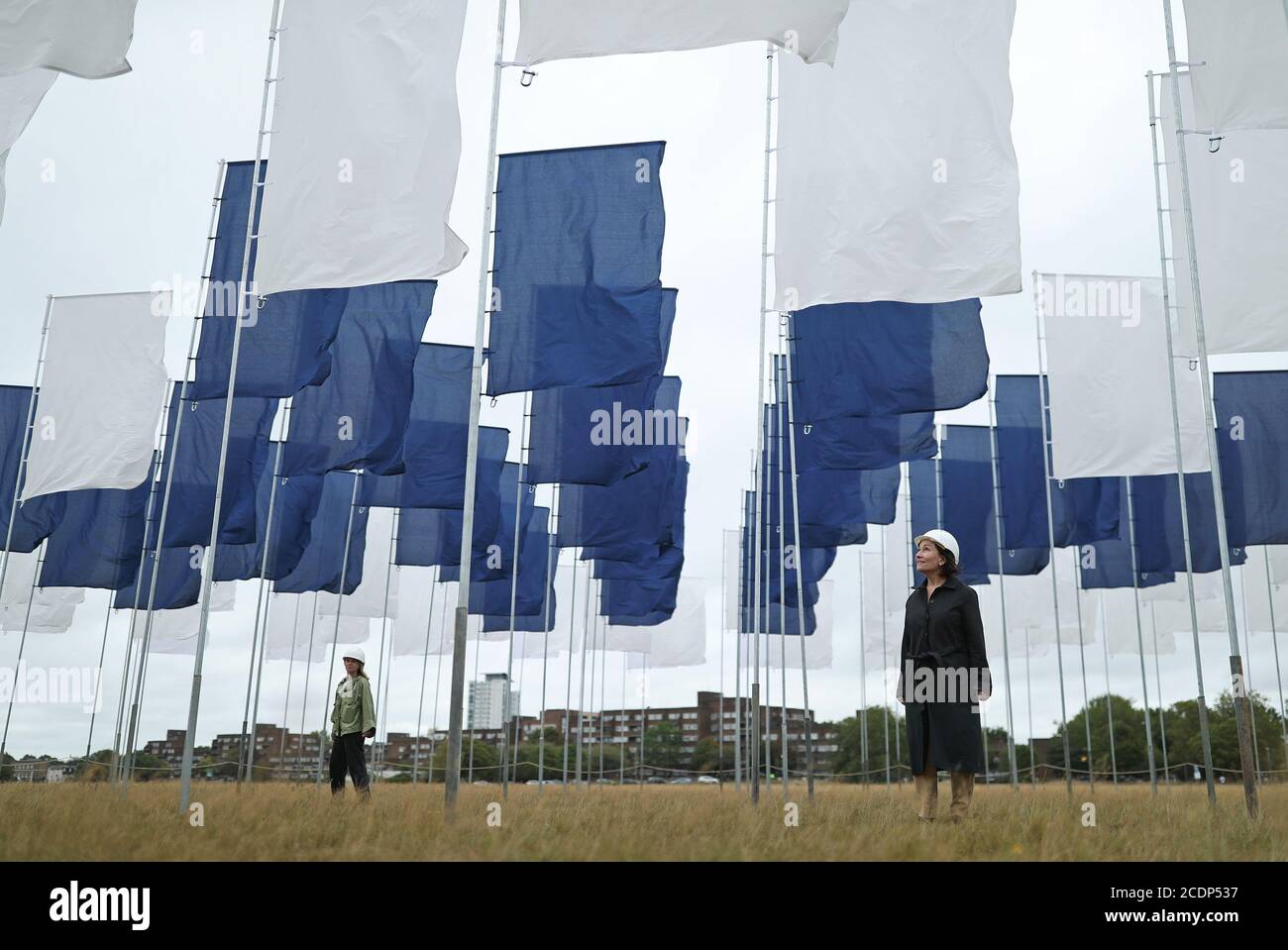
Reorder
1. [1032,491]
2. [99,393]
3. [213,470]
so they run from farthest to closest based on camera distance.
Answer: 1. [1032,491]
2. [213,470]
3. [99,393]

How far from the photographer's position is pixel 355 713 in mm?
12484

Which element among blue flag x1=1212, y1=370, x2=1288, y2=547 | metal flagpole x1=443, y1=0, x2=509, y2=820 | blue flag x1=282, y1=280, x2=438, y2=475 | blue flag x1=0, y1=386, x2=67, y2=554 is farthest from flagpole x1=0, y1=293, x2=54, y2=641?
blue flag x1=1212, y1=370, x2=1288, y2=547

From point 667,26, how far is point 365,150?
2886mm

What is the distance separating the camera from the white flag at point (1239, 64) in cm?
952

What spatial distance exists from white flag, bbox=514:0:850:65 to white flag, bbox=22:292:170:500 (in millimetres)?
7834

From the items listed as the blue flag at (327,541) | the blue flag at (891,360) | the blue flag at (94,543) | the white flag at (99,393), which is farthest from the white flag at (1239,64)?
the blue flag at (94,543)

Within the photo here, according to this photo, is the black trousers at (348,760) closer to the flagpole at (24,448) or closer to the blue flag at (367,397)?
the blue flag at (367,397)

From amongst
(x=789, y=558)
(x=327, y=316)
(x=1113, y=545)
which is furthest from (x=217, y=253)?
(x=1113, y=545)

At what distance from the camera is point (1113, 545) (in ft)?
76.2

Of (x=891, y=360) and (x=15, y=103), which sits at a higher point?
(x=15, y=103)

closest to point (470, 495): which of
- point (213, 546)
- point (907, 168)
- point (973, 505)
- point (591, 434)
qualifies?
point (213, 546)

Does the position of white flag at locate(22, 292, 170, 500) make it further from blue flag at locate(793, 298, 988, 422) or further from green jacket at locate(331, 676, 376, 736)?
blue flag at locate(793, 298, 988, 422)

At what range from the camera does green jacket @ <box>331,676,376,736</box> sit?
12.5 m

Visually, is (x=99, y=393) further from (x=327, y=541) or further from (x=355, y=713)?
(x=327, y=541)
